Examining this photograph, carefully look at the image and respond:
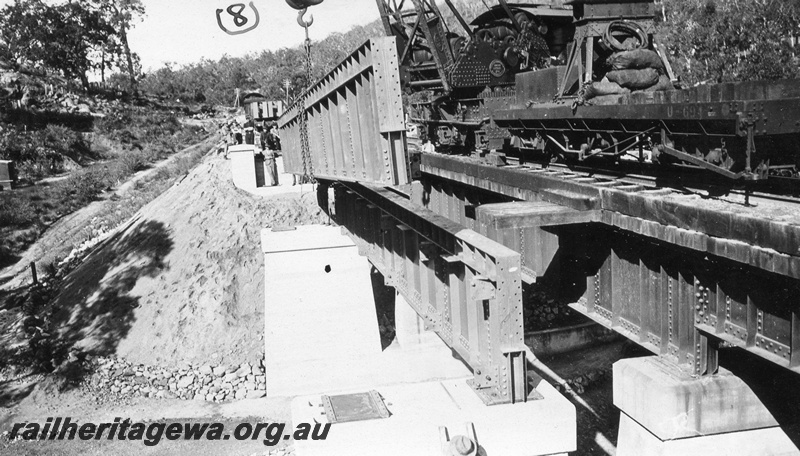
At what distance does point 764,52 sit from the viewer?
23.5 m

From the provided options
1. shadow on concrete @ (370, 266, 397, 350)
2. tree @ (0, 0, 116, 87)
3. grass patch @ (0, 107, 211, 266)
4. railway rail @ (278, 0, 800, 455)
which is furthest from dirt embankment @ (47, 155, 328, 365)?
tree @ (0, 0, 116, 87)

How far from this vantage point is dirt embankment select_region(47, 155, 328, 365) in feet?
59.9

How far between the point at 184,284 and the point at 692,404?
16317 mm

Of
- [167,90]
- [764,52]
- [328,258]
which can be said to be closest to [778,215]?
[328,258]

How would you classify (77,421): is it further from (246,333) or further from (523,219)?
(523,219)

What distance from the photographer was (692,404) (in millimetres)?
6219

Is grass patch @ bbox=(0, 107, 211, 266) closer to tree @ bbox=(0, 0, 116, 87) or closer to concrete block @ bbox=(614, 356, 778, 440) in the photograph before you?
tree @ bbox=(0, 0, 116, 87)

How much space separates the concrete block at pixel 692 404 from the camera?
6241 mm

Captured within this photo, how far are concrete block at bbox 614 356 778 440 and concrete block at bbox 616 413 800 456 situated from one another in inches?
2.3

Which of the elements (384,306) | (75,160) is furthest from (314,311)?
(75,160)

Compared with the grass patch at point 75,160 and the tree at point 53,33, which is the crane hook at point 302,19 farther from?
the tree at point 53,33

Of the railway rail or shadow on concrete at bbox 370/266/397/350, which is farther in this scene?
shadow on concrete at bbox 370/266/397/350

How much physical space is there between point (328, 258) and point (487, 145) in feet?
18.5

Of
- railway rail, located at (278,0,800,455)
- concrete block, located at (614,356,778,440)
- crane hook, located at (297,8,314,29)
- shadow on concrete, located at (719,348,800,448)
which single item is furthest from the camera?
crane hook, located at (297,8,314,29)
